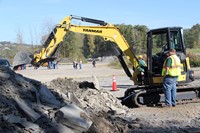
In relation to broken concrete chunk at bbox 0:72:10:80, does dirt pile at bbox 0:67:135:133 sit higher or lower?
lower

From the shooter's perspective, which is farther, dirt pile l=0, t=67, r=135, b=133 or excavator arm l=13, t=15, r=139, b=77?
excavator arm l=13, t=15, r=139, b=77

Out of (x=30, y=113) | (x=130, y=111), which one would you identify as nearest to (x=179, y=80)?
(x=130, y=111)

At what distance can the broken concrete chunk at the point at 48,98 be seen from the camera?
345 inches

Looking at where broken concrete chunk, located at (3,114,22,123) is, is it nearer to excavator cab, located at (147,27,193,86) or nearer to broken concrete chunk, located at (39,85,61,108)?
broken concrete chunk, located at (39,85,61,108)

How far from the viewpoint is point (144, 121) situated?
9.48m

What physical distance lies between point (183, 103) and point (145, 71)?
173 cm

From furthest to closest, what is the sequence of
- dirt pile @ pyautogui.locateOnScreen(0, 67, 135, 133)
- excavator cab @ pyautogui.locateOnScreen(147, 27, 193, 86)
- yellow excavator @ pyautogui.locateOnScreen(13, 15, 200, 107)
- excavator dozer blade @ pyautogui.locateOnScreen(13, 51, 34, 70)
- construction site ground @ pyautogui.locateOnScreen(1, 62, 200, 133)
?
excavator cab @ pyautogui.locateOnScreen(147, 27, 193, 86), yellow excavator @ pyautogui.locateOnScreen(13, 15, 200, 107), excavator dozer blade @ pyautogui.locateOnScreen(13, 51, 34, 70), construction site ground @ pyautogui.locateOnScreen(1, 62, 200, 133), dirt pile @ pyautogui.locateOnScreen(0, 67, 135, 133)

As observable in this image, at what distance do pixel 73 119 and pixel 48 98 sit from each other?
→ 62.2 inches

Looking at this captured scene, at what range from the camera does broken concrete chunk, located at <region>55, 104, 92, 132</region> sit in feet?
24.8

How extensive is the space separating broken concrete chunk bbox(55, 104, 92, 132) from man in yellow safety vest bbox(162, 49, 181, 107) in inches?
169

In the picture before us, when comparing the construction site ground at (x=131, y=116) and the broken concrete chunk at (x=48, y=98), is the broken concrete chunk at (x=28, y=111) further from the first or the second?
the construction site ground at (x=131, y=116)

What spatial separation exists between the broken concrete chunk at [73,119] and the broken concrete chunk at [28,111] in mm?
479

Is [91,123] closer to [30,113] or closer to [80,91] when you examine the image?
[30,113]

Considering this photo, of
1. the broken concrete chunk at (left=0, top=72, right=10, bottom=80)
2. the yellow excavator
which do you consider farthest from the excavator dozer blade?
the broken concrete chunk at (left=0, top=72, right=10, bottom=80)
